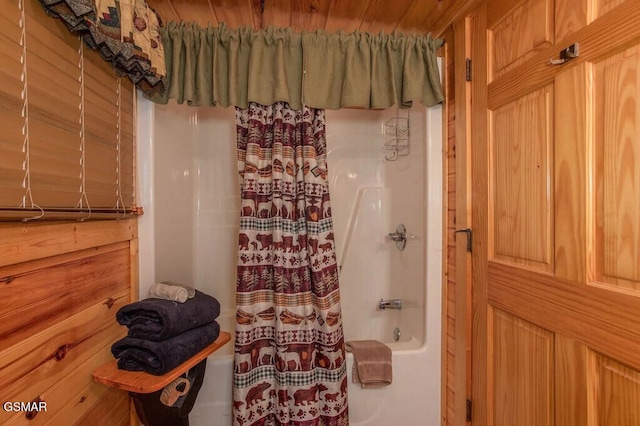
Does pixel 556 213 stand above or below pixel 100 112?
below

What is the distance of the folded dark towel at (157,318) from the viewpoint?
1.00m

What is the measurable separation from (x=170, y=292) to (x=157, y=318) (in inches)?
6.0

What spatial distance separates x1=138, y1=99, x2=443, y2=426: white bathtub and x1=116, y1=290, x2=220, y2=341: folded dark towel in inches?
10.7

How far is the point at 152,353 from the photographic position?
3.17 ft

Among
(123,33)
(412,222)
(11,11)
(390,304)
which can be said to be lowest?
(390,304)

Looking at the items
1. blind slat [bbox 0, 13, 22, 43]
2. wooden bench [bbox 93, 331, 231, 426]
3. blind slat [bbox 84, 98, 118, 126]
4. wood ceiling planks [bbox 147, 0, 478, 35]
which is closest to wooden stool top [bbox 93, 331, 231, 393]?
wooden bench [bbox 93, 331, 231, 426]

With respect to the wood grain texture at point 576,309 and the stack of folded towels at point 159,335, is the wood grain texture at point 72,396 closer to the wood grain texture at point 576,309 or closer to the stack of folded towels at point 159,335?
the stack of folded towels at point 159,335

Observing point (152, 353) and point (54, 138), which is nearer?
point (54, 138)

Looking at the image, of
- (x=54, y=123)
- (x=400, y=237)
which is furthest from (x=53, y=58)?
(x=400, y=237)

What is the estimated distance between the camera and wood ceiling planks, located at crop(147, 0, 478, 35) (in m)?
1.26

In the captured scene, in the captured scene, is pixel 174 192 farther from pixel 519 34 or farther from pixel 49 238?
pixel 519 34

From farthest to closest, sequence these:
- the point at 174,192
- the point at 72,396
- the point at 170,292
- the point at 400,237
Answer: the point at 400,237
the point at 174,192
the point at 170,292
the point at 72,396

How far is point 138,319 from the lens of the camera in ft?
3.35

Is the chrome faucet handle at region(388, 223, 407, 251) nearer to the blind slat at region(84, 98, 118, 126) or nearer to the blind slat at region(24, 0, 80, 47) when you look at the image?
the blind slat at region(84, 98, 118, 126)
